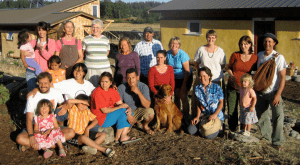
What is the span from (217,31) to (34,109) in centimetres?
1100

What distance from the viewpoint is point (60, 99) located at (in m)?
4.71

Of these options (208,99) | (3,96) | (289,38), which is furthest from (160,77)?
(289,38)

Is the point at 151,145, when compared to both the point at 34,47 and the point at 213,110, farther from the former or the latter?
the point at 34,47

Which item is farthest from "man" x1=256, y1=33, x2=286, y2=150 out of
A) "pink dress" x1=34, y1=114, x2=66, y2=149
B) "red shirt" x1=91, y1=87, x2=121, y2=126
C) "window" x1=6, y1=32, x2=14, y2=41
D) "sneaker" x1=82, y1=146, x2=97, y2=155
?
"window" x1=6, y1=32, x2=14, y2=41

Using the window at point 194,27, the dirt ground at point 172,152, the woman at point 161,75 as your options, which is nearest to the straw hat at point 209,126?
the dirt ground at point 172,152

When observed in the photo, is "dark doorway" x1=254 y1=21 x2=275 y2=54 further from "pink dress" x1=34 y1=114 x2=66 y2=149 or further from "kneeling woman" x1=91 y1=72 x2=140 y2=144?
"pink dress" x1=34 y1=114 x2=66 y2=149

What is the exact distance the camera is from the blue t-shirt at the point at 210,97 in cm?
486

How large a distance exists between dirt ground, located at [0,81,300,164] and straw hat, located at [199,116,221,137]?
6.3 inches

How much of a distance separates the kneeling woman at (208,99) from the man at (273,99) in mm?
688

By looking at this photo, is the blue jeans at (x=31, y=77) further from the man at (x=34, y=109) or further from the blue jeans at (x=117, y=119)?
the blue jeans at (x=117, y=119)

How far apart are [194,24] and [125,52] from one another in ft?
32.8

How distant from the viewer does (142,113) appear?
506cm

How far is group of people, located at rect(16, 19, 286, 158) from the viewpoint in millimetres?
4379

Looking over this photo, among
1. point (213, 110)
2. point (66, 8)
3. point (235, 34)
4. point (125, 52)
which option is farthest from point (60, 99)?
point (66, 8)
